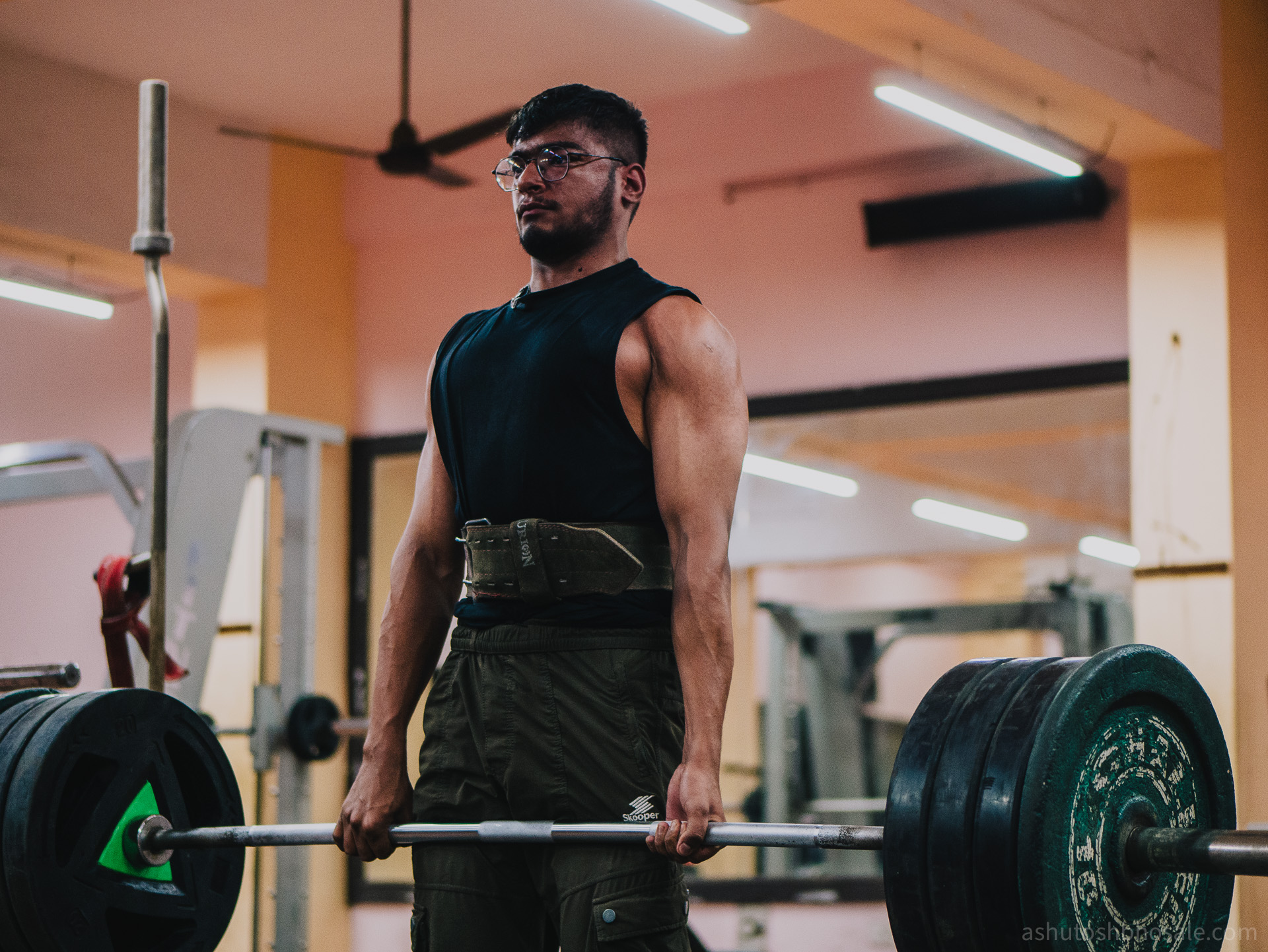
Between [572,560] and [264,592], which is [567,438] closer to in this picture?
[572,560]

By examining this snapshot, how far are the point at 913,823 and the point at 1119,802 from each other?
0.23 meters

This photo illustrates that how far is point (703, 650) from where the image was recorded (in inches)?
77.0

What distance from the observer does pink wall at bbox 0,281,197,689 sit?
6961 mm

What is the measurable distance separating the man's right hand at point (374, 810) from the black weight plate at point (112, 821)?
0.48 meters

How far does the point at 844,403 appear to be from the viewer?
223 inches

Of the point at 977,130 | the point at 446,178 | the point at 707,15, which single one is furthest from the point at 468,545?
the point at 446,178

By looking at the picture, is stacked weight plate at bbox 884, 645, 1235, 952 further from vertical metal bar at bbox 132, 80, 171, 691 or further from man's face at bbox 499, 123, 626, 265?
vertical metal bar at bbox 132, 80, 171, 691

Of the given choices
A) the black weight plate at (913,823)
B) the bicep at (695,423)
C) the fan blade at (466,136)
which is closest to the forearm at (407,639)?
the bicep at (695,423)

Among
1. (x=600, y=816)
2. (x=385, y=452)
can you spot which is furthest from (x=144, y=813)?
(x=385, y=452)

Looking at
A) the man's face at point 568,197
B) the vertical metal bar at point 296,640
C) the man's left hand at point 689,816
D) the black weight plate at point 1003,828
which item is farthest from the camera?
the vertical metal bar at point 296,640

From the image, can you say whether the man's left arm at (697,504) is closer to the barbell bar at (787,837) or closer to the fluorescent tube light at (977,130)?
the barbell bar at (787,837)

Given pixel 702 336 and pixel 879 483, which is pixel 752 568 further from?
pixel 702 336

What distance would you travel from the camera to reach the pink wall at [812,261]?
5316 millimetres

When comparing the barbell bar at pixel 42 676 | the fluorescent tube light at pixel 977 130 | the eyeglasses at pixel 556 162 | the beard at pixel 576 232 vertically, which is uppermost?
the fluorescent tube light at pixel 977 130
